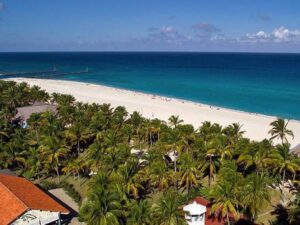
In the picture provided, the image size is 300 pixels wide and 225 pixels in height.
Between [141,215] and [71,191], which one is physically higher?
[141,215]

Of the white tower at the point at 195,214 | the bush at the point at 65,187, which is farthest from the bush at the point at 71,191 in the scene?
the white tower at the point at 195,214

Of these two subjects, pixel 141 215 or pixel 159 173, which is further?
pixel 159 173

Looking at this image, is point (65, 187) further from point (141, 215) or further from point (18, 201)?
point (141, 215)

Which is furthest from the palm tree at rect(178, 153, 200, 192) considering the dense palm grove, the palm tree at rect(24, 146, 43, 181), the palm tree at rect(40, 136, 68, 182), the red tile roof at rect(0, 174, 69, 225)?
the palm tree at rect(24, 146, 43, 181)

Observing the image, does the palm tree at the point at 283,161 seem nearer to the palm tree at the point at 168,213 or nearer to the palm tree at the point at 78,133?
the palm tree at the point at 168,213

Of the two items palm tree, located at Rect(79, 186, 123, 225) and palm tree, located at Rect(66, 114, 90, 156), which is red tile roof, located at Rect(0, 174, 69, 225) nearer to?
palm tree, located at Rect(79, 186, 123, 225)

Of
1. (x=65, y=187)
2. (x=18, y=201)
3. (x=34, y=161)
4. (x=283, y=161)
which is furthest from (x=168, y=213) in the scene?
(x=34, y=161)

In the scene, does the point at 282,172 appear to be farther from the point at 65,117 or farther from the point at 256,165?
the point at 65,117

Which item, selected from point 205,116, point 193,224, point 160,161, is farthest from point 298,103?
point 193,224
